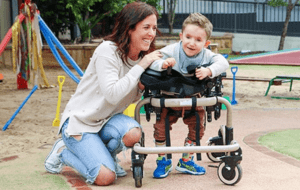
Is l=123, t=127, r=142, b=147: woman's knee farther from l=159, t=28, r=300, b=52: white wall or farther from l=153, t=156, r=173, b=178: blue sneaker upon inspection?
l=159, t=28, r=300, b=52: white wall

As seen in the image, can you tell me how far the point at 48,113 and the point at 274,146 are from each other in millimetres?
3487

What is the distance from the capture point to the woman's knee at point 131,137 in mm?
3328

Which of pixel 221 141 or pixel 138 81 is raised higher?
pixel 138 81

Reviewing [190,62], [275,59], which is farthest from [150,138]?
[275,59]

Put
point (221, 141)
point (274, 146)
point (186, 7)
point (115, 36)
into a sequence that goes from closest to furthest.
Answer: point (115, 36) < point (221, 141) < point (274, 146) < point (186, 7)

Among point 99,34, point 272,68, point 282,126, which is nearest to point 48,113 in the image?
point 282,126

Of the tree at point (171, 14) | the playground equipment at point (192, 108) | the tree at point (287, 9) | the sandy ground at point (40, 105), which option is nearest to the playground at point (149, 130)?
the sandy ground at point (40, 105)

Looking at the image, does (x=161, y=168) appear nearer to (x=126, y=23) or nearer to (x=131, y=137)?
(x=131, y=137)

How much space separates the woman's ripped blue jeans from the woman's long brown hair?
0.48 m

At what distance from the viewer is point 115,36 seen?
135 inches

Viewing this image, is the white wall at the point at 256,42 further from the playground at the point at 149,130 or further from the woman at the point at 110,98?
the woman at the point at 110,98

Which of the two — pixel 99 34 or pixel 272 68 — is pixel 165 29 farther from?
pixel 272 68

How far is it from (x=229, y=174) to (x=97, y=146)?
3.22ft

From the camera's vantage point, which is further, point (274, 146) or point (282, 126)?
point (282, 126)
